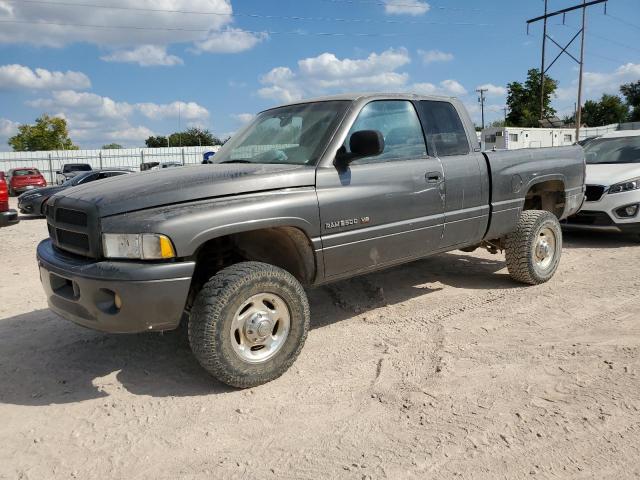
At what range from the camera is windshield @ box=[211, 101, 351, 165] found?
3.95 m

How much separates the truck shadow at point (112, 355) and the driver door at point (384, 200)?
1.00 meters

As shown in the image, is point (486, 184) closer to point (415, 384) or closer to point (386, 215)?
point (386, 215)

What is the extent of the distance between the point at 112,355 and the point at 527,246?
409 centimetres

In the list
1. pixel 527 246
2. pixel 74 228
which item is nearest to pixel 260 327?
pixel 74 228

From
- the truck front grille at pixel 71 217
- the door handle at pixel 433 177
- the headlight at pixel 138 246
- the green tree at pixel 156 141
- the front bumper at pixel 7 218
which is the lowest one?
the front bumper at pixel 7 218

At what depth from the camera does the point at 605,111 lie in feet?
251

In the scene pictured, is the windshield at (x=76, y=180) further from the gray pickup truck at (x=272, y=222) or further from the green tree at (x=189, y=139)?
the green tree at (x=189, y=139)

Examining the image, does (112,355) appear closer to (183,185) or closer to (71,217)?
(71,217)

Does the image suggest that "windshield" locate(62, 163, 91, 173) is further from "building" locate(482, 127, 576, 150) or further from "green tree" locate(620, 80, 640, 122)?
"green tree" locate(620, 80, 640, 122)

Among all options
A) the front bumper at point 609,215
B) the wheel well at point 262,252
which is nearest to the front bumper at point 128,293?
the wheel well at point 262,252

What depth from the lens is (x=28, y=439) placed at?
294 cm

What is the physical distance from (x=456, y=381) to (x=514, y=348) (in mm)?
763

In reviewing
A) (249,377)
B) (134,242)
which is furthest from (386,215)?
(134,242)

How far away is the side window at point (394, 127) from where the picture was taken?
13.5 ft
